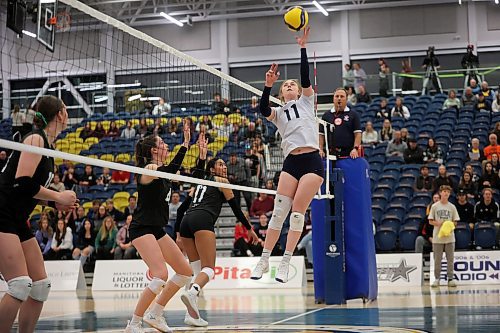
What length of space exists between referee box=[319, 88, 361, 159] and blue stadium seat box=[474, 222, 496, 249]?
6.52 m

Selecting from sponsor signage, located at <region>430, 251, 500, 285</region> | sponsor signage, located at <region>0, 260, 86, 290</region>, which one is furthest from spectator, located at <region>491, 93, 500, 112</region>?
sponsor signage, located at <region>0, 260, 86, 290</region>

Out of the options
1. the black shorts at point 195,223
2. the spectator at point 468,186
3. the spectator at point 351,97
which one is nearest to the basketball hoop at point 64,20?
the black shorts at point 195,223

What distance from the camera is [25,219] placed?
18.7 feet

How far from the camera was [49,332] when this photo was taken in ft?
27.8

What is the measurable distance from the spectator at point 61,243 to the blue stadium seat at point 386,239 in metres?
7.82

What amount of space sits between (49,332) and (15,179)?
3.46m

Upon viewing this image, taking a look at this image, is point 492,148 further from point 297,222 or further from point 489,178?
point 297,222

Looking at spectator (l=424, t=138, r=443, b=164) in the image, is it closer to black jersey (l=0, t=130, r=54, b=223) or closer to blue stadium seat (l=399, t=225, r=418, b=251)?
blue stadium seat (l=399, t=225, r=418, b=251)

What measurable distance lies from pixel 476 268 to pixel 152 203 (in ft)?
36.7

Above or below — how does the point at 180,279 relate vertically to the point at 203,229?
below

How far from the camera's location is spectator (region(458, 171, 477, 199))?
1848 cm

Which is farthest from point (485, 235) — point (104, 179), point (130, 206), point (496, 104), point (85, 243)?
point (104, 179)

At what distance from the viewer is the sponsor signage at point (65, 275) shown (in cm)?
1891

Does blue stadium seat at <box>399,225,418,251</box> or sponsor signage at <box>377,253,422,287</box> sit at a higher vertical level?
blue stadium seat at <box>399,225,418,251</box>
